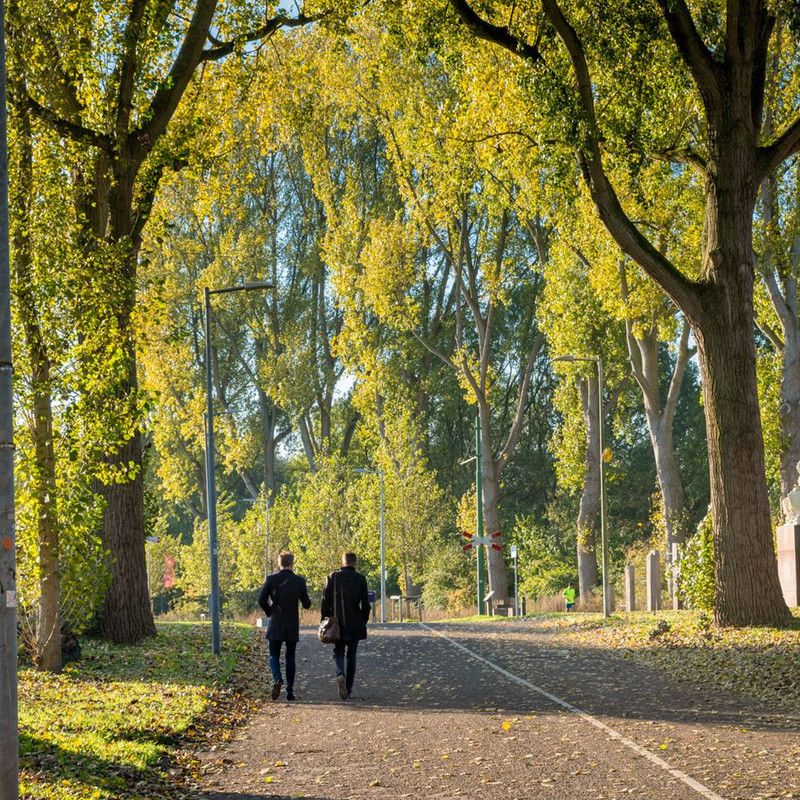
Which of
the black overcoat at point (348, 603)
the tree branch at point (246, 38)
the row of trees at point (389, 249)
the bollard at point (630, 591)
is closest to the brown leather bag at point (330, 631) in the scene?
the black overcoat at point (348, 603)

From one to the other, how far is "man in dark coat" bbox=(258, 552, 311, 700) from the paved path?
0.48 metres

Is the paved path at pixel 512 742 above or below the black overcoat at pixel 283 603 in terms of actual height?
below

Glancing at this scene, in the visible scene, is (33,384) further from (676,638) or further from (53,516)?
(676,638)

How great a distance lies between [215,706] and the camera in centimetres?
1507

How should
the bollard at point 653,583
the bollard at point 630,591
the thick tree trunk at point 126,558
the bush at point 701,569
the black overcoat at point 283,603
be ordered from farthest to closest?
the bollard at point 630,591
the bollard at point 653,583
the bush at point 701,569
the thick tree trunk at point 126,558
the black overcoat at point 283,603

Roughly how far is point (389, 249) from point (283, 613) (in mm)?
29833

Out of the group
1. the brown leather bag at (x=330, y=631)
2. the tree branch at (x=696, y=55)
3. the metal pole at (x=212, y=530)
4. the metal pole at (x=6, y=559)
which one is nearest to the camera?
the metal pole at (x=6, y=559)

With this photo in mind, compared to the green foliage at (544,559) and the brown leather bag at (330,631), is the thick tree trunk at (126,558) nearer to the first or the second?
the brown leather bag at (330,631)

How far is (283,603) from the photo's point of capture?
54.4 ft

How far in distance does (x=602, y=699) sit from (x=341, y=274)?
3463 cm

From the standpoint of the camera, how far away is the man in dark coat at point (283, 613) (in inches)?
645

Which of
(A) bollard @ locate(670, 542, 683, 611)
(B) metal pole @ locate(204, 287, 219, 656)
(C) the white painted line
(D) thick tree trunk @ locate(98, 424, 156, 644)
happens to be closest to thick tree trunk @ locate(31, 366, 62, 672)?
(D) thick tree trunk @ locate(98, 424, 156, 644)

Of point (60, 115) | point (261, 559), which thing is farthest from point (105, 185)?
point (261, 559)

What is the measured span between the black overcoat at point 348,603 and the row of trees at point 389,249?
3443 mm
